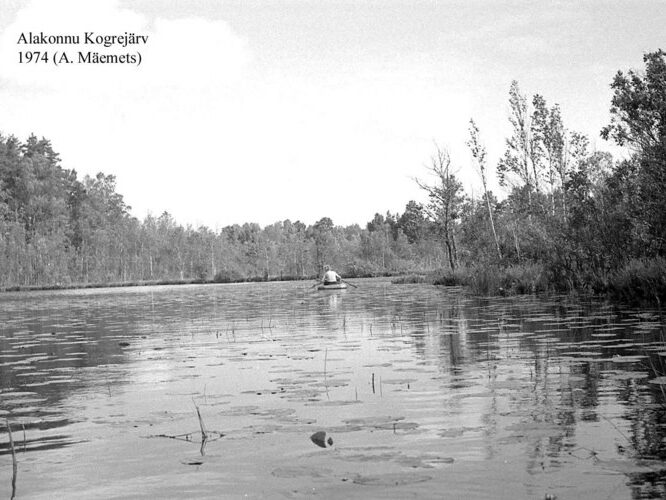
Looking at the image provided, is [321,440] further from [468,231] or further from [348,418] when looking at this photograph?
[468,231]

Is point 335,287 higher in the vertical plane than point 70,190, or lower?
lower

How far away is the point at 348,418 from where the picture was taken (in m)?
6.31

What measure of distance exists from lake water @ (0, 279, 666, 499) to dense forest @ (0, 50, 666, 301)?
386 inches

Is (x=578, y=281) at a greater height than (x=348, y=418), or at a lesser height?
greater

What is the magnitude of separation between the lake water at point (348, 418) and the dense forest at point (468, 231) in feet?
32.2

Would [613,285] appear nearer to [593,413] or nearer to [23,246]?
[593,413]

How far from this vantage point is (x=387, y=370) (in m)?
9.38

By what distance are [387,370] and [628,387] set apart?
3161 millimetres

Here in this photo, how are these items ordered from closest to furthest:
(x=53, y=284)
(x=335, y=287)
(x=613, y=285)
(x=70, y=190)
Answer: (x=613, y=285) → (x=335, y=287) → (x=53, y=284) → (x=70, y=190)

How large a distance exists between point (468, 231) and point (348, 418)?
4815 cm

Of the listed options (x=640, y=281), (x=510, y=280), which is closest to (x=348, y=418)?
(x=640, y=281)

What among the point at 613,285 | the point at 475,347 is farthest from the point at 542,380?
the point at 613,285

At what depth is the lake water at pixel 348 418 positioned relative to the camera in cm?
436

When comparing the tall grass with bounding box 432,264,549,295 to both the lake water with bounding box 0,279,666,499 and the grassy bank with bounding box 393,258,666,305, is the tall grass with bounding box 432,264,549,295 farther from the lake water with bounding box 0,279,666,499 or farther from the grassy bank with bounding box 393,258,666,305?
the lake water with bounding box 0,279,666,499
